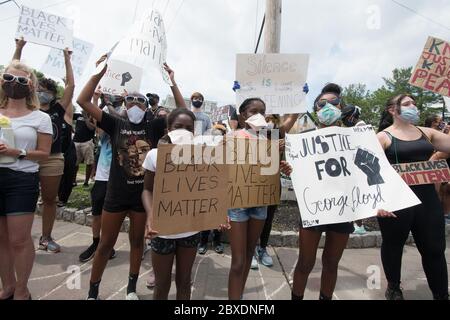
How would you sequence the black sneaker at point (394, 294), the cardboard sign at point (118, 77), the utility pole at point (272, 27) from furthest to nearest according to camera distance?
the utility pole at point (272, 27)
the cardboard sign at point (118, 77)
the black sneaker at point (394, 294)

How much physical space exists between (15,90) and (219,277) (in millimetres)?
2700

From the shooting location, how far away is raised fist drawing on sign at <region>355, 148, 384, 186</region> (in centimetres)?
232

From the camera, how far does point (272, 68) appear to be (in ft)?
10.3

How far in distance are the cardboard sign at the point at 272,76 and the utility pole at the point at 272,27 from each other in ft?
8.76

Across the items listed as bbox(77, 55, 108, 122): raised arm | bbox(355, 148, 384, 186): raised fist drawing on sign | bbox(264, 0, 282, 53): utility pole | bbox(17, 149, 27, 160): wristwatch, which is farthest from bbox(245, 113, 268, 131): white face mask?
bbox(264, 0, 282, 53): utility pole

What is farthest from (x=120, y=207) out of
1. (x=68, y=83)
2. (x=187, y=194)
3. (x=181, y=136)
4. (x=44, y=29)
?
(x=44, y=29)

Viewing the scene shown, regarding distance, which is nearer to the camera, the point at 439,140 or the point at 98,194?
the point at 439,140

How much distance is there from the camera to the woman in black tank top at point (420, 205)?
260cm

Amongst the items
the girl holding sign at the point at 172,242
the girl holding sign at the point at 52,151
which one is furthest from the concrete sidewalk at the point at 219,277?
the girl holding sign at the point at 172,242

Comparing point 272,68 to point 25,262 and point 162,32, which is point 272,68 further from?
point 25,262

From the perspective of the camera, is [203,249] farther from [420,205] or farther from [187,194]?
[420,205]

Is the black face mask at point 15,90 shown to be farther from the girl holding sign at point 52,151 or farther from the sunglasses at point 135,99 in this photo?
the girl holding sign at point 52,151

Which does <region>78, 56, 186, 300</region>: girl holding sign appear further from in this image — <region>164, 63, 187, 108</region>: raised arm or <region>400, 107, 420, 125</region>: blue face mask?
<region>400, 107, 420, 125</region>: blue face mask

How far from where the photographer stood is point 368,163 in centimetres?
235
